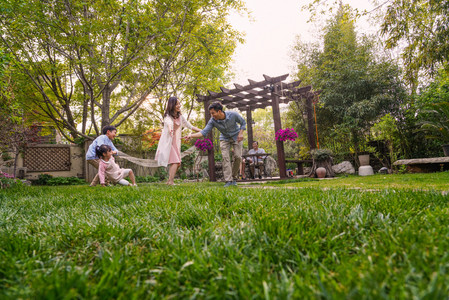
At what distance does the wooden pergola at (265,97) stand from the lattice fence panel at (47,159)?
299 inches

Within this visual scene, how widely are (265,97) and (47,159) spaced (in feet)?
33.7

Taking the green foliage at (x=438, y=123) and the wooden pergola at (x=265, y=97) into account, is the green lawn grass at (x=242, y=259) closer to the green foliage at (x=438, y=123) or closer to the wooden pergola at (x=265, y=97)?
the wooden pergola at (x=265, y=97)

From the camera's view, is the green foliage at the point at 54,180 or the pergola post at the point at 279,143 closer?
the pergola post at the point at 279,143

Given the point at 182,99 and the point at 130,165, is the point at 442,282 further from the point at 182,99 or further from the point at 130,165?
the point at 182,99

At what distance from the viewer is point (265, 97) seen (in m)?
9.88

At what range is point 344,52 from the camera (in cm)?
1191

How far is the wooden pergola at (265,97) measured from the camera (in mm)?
8133

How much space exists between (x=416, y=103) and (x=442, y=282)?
1136 centimetres

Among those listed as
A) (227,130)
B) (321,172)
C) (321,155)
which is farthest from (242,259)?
(321,155)

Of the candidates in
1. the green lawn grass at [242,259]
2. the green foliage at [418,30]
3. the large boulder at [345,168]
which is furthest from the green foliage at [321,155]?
the green lawn grass at [242,259]

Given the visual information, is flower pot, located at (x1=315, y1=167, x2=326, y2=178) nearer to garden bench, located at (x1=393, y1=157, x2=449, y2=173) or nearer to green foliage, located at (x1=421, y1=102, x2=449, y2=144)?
garden bench, located at (x1=393, y1=157, x2=449, y2=173)

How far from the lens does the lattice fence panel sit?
1186 centimetres

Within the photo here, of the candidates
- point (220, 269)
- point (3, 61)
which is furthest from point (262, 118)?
point (220, 269)

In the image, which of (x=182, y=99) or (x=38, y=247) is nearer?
(x=38, y=247)
